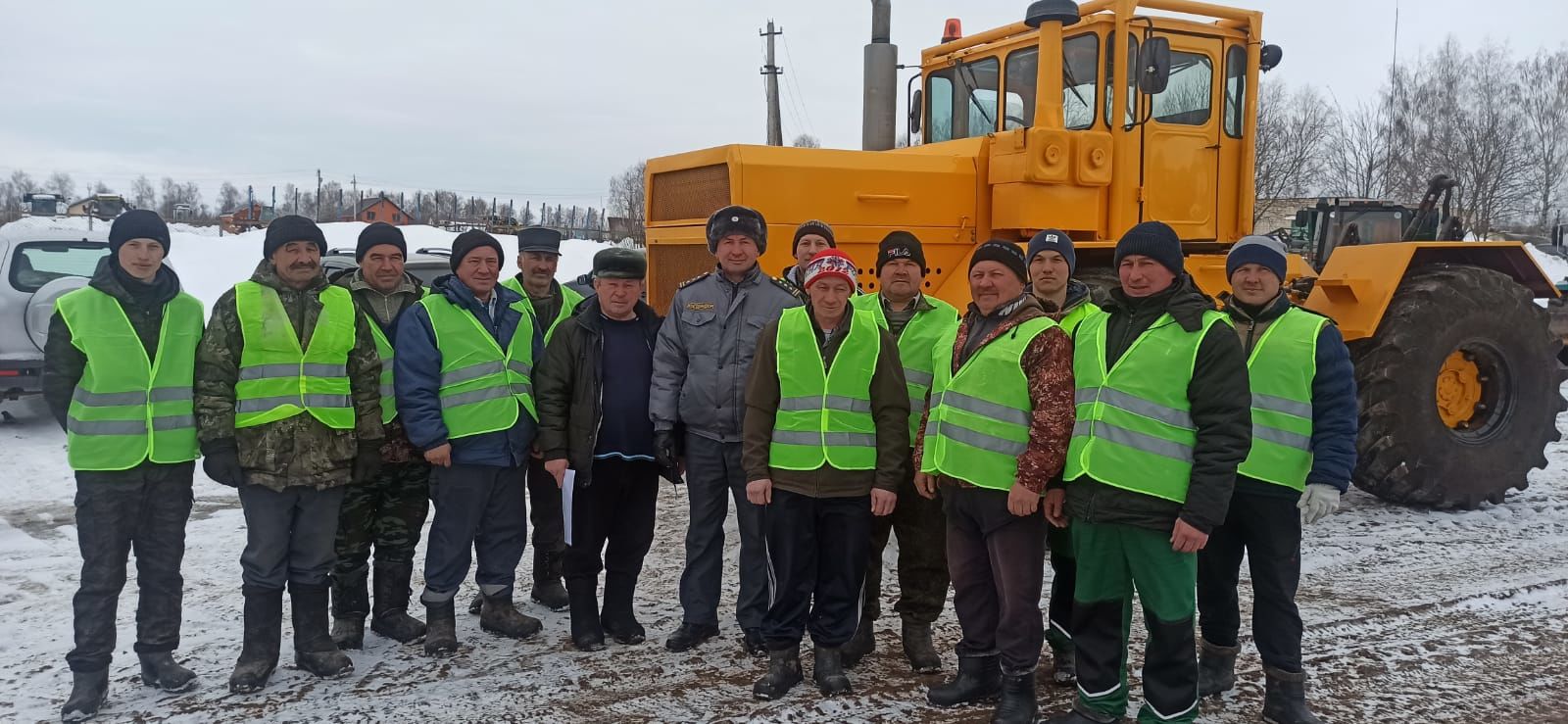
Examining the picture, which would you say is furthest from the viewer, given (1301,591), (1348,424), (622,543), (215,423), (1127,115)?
(1127,115)

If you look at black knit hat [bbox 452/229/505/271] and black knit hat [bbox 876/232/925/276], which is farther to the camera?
black knit hat [bbox 452/229/505/271]

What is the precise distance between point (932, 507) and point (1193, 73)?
375 centimetres

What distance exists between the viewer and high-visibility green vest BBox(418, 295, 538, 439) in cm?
411

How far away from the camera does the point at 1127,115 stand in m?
5.98

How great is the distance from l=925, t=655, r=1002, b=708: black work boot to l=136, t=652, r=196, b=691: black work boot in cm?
269

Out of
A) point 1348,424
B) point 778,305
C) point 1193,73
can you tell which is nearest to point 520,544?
point 778,305

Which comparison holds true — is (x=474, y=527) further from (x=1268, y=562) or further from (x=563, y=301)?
(x=1268, y=562)

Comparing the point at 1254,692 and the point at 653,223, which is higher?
the point at 653,223

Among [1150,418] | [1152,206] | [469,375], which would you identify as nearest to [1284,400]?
[1150,418]

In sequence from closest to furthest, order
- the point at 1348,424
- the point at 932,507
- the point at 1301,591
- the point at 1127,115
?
the point at 1348,424
the point at 932,507
the point at 1301,591
the point at 1127,115

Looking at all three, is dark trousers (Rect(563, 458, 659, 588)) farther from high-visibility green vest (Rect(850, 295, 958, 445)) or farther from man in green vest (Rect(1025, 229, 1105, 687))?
man in green vest (Rect(1025, 229, 1105, 687))

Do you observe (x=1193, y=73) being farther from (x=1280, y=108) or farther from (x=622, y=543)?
(x=1280, y=108)

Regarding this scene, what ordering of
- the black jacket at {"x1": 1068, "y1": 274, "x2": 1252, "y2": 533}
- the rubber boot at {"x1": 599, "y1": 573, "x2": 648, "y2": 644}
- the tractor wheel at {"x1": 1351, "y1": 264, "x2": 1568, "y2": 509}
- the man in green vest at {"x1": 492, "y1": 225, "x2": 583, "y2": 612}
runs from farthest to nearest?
the tractor wheel at {"x1": 1351, "y1": 264, "x2": 1568, "y2": 509} < the man in green vest at {"x1": 492, "y1": 225, "x2": 583, "y2": 612} < the rubber boot at {"x1": 599, "y1": 573, "x2": 648, "y2": 644} < the black jacket at {"x1": 1068, "y1": 274, "x2": 1252, "y2": 533}

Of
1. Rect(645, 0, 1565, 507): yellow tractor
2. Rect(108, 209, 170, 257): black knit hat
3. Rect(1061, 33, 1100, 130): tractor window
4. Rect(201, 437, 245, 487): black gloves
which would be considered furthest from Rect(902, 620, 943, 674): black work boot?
Rect(1061, 33, 1100, 130): tractor window
